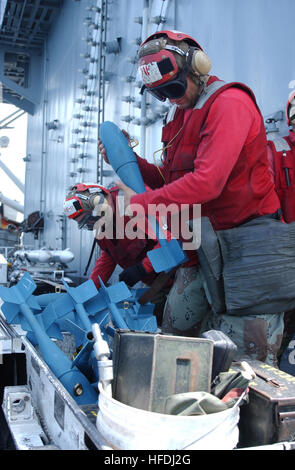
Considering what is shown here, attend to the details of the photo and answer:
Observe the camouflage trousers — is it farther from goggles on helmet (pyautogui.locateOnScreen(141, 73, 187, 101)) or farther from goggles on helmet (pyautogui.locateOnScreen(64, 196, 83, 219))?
goggles on helmet (pyautogui.locateOnScreen(64, 196, 83, 219))

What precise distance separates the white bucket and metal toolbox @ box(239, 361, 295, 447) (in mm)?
279

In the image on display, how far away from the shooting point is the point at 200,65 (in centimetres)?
230

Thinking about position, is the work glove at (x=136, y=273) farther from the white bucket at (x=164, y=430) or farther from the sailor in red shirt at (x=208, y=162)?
the white bucket at (x=164, y=430)

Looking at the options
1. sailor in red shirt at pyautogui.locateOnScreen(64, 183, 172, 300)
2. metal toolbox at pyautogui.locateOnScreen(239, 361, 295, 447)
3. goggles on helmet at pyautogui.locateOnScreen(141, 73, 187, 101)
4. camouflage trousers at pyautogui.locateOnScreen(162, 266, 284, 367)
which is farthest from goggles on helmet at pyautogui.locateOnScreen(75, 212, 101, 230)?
metal toolbox at pyautogui.locateOnScreen(239, 361, 295, 447)

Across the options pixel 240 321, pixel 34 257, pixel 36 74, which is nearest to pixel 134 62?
pixel 34 257

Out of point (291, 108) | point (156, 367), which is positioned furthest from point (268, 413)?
point (291, 108)

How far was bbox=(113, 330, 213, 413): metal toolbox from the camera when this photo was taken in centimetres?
151

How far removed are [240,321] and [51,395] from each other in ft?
3.01

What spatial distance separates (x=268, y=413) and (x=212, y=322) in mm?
938

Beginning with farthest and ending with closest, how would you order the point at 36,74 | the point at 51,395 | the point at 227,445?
the point at 36,74, the point at 51,395, the point at 227,445

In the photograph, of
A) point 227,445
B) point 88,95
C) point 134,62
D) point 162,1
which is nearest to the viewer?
point 227,445

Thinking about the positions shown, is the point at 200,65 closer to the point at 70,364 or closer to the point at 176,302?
the point at 176,302

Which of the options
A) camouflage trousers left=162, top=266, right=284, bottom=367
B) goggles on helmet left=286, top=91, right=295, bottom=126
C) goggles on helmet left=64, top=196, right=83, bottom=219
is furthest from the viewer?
goggles on helmet left=64, top=196, right=83, bottom=219

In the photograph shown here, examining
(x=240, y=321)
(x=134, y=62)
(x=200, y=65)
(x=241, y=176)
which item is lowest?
(x=240, y=321)
